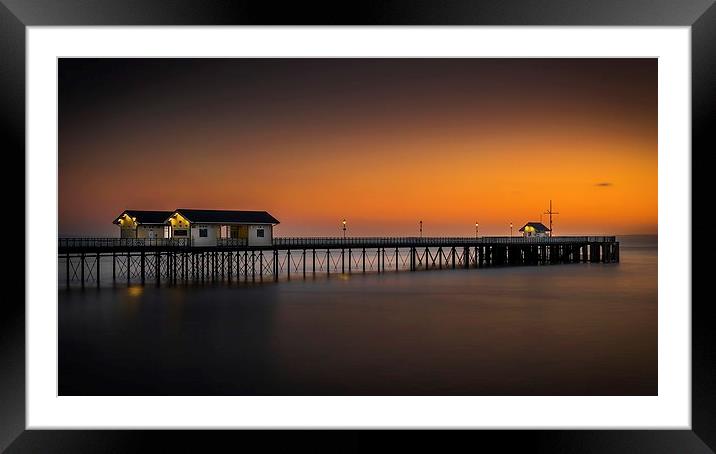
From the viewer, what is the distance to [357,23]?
229cm

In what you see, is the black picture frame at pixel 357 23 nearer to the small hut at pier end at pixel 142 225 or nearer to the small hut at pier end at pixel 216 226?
the small hut at pier end at pixel 216 226

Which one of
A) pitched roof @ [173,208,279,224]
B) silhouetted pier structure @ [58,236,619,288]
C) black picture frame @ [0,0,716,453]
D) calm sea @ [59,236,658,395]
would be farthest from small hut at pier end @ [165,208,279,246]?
black picture frame @ [0,0,716,453]

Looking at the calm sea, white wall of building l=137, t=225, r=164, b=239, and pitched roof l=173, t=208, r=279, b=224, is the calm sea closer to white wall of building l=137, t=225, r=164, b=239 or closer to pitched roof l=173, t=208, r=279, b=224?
pitched roof l=173, t=208, r=279, b=224

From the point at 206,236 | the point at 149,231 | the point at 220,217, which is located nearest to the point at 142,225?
the point at 149,231

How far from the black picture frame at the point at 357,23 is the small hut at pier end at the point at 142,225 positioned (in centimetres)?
1759

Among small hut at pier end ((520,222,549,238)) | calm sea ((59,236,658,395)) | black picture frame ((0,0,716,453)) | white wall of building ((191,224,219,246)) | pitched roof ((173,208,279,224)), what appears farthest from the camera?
small hut at pier end ((520,222,549,238))

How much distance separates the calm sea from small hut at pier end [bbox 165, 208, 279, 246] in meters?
2.73

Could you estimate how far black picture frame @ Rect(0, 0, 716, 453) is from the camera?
2260 millimetres

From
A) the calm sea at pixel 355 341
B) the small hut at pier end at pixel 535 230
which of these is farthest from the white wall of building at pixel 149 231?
the small hut at pier end at pixel 535 230

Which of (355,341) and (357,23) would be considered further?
(355,341)

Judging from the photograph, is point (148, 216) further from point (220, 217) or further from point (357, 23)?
point (357, 23)

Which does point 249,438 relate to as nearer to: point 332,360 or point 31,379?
point 31,379

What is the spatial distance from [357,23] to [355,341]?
7.19 meters

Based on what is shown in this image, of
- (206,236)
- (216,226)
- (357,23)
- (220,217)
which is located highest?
(357,23)
